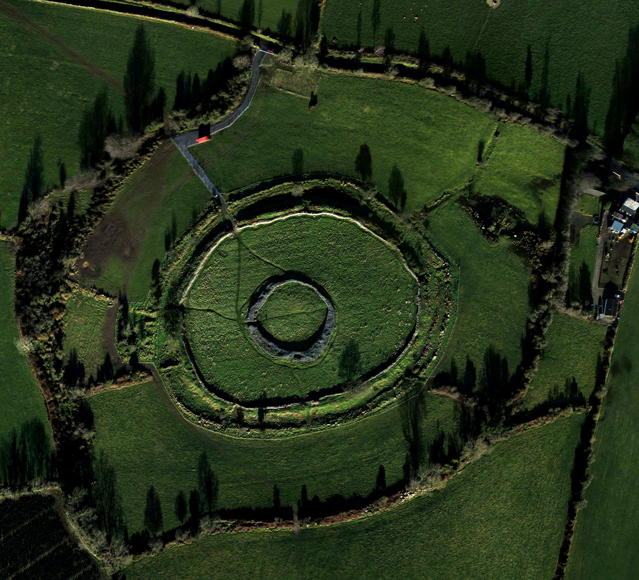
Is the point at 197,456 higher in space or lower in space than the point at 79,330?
lower

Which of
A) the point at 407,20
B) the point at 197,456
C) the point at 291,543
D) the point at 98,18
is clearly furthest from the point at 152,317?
the point at 407,20

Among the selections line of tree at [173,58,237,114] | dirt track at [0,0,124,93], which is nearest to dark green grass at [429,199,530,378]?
line of tree at [173,58,237,114]

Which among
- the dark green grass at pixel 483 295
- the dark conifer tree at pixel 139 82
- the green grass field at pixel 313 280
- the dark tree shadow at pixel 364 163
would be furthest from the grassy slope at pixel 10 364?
the dark green grass at pixel 483 295

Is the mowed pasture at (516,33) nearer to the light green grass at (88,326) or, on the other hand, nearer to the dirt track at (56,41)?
the dirt track at (56,41)

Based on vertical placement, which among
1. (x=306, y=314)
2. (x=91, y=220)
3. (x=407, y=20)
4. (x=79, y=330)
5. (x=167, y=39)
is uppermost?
(x=407, y=20)

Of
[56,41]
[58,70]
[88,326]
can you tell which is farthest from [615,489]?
[56,41]

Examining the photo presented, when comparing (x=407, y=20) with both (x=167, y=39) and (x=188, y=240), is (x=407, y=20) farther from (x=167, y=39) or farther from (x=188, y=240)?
(x=188, y=240)

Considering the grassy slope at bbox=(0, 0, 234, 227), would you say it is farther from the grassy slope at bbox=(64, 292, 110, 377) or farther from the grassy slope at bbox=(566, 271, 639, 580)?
the grassy slope at bbox=(566, 271, 639, 580)
